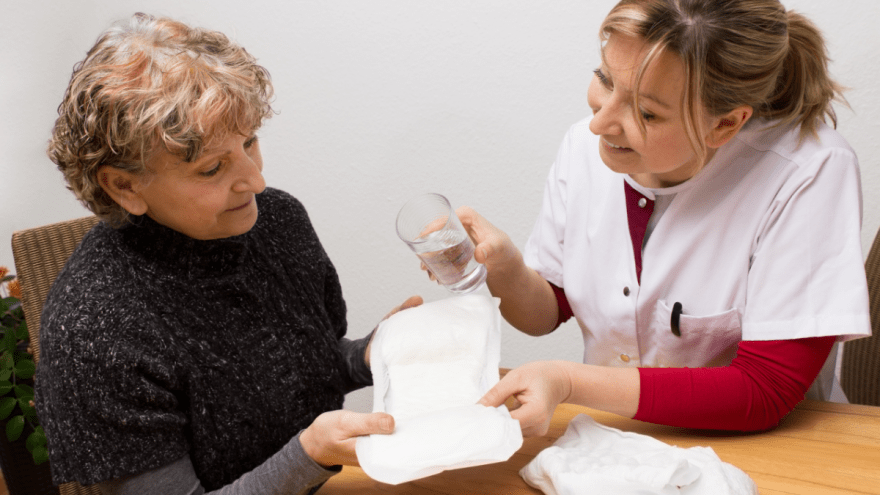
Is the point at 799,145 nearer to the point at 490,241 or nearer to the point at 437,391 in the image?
the point at 490,241

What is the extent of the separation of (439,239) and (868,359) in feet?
3.57

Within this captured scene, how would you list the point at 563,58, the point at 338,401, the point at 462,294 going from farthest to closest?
the point at 563,58 → the point at 338,401 → the point at 462,294

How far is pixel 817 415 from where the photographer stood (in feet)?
3.79

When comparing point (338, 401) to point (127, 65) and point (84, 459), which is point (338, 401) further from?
point (127, 65)

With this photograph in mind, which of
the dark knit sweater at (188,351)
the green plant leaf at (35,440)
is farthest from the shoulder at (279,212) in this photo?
the green plant leaf at (35,440)

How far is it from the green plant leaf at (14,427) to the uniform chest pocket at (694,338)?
1.70 metres

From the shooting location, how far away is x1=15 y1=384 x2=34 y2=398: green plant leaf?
1882 mm

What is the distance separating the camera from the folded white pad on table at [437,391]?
0.87 m

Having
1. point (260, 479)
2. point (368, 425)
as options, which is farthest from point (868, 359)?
point (260, 479)

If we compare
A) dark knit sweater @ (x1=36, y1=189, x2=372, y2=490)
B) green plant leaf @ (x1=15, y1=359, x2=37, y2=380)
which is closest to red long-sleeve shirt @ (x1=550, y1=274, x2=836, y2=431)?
dark knit sweater @ (x1=36, y1=189, x2=372, y2=490)

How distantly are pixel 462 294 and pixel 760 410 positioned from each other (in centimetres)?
51

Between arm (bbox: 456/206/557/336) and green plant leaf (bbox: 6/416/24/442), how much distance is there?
55.8 inches

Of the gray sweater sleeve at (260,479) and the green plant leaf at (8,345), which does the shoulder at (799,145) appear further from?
the green plant leaf at (8,345)

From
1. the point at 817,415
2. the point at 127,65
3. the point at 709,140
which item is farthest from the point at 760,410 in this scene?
the point at 127,65
